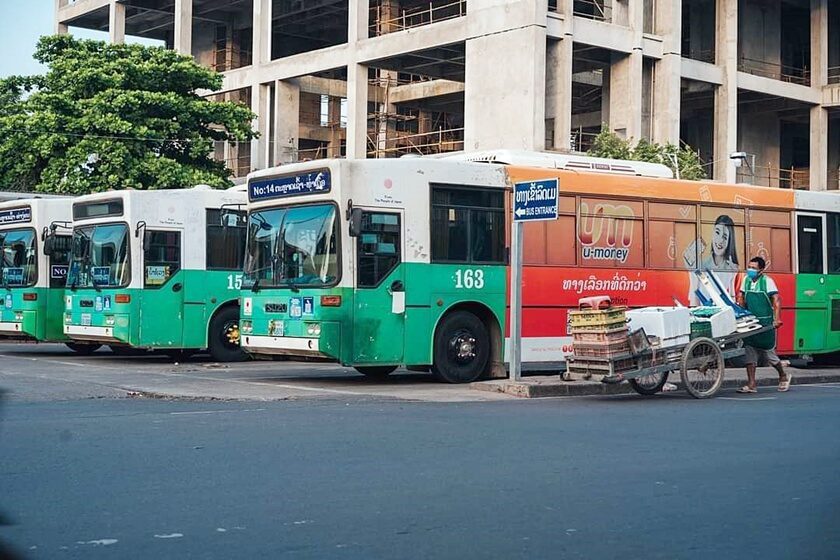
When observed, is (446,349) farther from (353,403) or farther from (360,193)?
(353,403)

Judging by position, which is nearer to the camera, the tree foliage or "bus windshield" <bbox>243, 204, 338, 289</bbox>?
"bus windshield" <bbox>243, 204, 338, 289</bbox>

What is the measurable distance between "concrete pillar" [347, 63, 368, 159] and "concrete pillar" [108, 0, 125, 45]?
46.9ft

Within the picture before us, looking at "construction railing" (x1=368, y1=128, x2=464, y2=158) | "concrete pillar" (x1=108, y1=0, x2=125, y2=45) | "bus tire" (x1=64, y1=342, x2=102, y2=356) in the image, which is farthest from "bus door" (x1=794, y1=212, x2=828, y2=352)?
"concrete pillar" (x1=108, y1=0, x2=125, y2=45)

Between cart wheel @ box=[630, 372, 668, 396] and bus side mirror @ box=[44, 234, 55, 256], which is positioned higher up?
bus side mirror @ box=[44, 234, 55, 256]

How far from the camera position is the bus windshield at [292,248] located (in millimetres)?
16891

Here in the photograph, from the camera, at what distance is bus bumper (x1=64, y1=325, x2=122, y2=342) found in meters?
21.8

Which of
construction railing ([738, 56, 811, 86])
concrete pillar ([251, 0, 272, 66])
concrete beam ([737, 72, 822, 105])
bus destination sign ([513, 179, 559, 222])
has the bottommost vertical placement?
bus destination sign ([513, 179, 559, 222])

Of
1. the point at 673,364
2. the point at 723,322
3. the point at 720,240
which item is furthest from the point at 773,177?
the point at 673,364

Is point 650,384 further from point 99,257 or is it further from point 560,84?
point 560,84

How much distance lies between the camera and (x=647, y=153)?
36.1 m

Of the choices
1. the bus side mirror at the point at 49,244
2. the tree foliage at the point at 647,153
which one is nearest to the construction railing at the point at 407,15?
the tree foliage at the point at 647,153

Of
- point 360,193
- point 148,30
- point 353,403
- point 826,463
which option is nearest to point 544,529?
point 826,463

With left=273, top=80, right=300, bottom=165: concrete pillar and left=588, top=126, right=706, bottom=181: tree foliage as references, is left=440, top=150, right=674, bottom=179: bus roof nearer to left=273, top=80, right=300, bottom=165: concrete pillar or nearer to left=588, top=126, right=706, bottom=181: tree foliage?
left=588, top=126, right=706, bottom=181: tree foliage

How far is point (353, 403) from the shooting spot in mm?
14148
